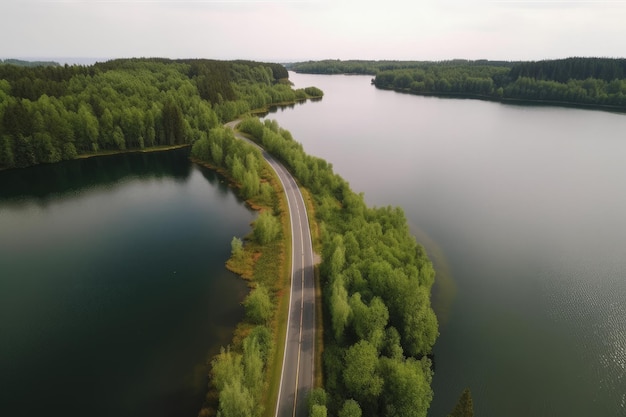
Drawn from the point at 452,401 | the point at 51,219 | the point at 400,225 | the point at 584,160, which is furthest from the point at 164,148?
the point at 584,160

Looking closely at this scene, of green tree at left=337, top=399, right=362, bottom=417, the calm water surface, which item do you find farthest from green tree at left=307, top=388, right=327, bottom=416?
the calm water surface

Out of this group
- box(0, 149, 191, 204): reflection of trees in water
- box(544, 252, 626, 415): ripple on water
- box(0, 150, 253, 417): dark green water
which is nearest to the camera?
box(0, 150, 253, 417): dark green water

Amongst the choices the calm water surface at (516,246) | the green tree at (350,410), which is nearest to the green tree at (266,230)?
the calm water surface at (516,246)

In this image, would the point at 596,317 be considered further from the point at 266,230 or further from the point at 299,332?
the point at 266,230

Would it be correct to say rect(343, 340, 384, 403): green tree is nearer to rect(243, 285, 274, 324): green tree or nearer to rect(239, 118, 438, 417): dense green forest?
rect(239, 118, 438, 417): dense green forest

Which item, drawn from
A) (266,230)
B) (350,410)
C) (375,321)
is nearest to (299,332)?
(375,321)

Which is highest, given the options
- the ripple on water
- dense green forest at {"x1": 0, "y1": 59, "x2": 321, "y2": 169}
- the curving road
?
dense green forest at {"x1": 0, "y1": 59, "x2": 321, "y2": 169}

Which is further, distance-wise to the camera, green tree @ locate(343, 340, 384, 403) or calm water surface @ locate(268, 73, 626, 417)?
calm water surface @ locate(268, 73, 626, 417)
